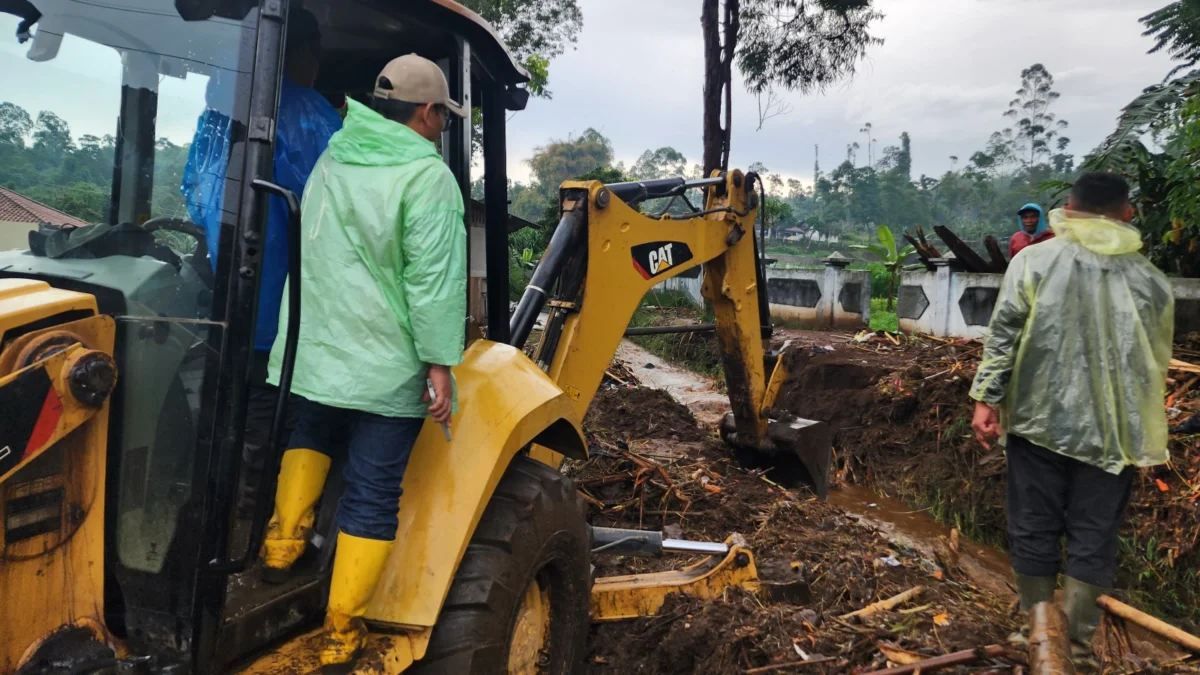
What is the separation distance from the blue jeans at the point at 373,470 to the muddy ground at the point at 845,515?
1400 mm

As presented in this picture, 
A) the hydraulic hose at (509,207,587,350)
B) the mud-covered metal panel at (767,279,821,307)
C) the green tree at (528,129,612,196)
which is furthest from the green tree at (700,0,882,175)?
the green tree at (528,129,612,196)

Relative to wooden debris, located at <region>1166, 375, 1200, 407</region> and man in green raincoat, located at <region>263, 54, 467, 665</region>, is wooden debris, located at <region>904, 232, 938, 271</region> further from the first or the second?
man in green raincoat, located at <region>263, 54, 467, 665</region>

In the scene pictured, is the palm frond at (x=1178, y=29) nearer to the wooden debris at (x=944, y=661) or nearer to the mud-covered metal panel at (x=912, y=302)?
the mud-covered metal panel at (x=912, y=302)

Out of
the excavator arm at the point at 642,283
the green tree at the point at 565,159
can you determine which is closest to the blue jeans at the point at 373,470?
the excavator arm at the point at 642,283

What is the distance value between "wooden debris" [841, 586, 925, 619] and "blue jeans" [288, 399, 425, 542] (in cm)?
204

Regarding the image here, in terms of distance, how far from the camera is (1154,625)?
108 inches

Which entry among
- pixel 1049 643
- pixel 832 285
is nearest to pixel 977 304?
pixel 832 285

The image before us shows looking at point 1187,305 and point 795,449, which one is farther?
point 1187,305

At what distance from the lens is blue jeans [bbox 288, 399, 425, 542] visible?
213 centimetres

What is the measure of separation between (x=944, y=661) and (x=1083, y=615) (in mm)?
908

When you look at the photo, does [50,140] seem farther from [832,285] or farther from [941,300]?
[832,285]

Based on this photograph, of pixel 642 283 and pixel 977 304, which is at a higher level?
pixel 977 304

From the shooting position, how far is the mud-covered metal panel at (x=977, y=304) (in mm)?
9211

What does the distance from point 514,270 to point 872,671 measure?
787 inches
